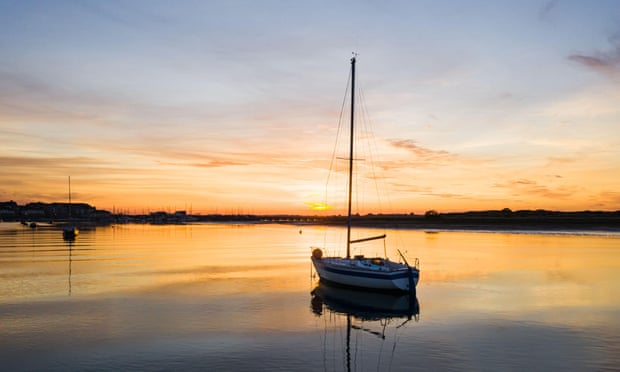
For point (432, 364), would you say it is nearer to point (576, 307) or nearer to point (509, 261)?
point (576, 307)

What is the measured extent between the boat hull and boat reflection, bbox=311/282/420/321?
2.52 feet

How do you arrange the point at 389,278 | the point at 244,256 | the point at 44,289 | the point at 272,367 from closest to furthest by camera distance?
1. the point at 272,367
2. the point at 389,278
3. the point at 44,289
4. the point at 244,256

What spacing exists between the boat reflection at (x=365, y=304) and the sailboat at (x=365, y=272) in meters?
0.75

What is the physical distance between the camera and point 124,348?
19.9 meters

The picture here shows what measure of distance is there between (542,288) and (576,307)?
7353 millimetres

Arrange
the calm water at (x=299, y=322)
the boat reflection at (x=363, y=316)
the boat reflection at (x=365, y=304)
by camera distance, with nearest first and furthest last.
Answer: the calm water at (x=299, y=322) → the boat reflection at (x=363, y=316) → the boat reflection at (x=365, y=304)

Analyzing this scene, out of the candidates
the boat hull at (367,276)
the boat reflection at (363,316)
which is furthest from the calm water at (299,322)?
the boat hull at (367,276)

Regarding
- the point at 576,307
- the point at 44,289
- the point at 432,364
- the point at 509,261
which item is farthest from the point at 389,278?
the point at 509,261

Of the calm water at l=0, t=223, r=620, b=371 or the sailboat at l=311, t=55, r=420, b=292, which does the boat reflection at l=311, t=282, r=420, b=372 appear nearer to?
the calm water at l=0, t=223, r=620, b=371

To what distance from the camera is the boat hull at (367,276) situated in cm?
3097

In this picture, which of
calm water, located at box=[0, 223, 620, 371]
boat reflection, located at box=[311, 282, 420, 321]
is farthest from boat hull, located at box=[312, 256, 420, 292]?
calm water, located at box=[0, 223, 620, 371]

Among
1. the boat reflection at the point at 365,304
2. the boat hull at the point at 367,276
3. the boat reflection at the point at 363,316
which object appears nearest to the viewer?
the boat reflection at the point at 363,316

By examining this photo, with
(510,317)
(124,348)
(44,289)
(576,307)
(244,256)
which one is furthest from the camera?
(244,256)

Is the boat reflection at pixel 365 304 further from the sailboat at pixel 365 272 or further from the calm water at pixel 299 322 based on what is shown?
the sailboat at pixel 365 272
